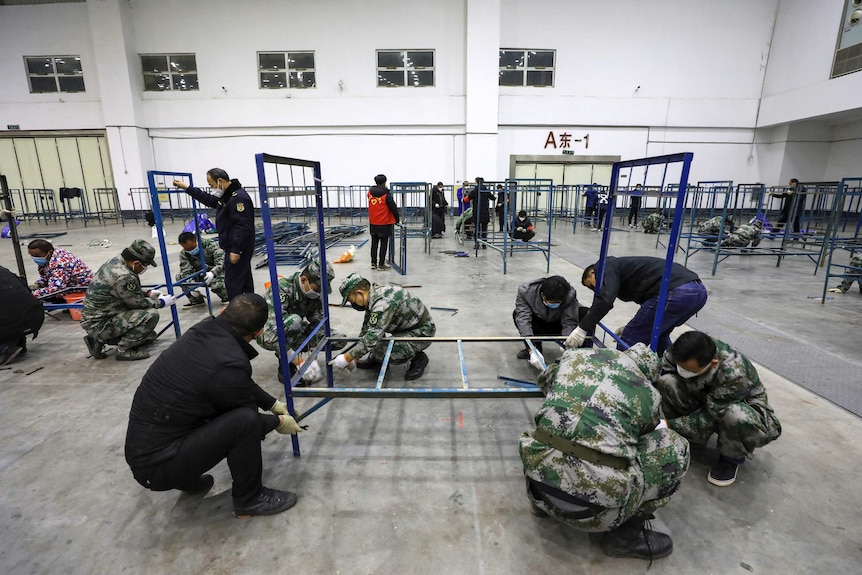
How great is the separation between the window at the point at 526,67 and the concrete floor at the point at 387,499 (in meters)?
14.2

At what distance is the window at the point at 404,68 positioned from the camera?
15039mm

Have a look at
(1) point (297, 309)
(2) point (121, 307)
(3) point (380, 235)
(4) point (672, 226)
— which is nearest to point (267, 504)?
(1) point (297, 309)

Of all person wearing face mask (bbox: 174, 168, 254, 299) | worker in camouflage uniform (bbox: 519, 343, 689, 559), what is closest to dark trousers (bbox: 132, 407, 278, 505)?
worker in camouflage uniform (bbox: 519, 343, 689, 559)

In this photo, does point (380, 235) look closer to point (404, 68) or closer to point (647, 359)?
point (647, 359)

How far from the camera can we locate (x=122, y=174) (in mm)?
15438

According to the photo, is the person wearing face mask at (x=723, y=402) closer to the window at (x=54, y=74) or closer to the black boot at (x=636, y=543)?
the black boot at (x=636, y=543)

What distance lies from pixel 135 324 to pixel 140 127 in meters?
15.1

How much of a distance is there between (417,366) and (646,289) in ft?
6.59

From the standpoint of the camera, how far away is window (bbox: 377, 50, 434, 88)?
15039mm

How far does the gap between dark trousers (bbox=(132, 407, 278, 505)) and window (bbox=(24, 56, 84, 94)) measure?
19326 mm

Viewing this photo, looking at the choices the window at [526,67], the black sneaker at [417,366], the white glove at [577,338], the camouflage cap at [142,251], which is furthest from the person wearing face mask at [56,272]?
the window at [526,67]

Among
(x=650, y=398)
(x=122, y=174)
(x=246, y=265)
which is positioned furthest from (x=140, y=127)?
(x=650, y=398)

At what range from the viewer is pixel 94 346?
13.3 ft

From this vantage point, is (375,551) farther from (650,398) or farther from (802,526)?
(802,526)
